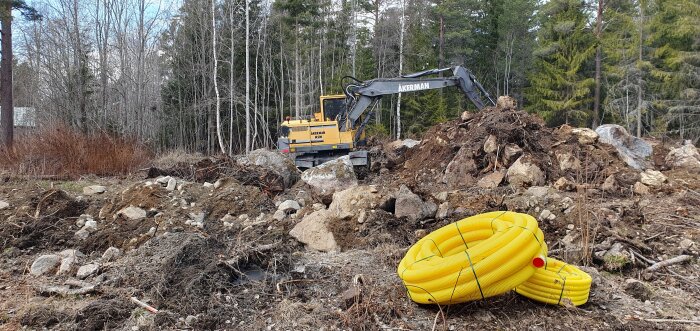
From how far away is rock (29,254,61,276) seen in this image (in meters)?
4.30

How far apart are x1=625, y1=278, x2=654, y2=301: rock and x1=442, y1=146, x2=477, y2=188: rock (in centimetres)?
454

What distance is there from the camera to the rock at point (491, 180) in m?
7.80

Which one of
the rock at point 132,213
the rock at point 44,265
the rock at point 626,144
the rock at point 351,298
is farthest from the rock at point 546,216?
the rock at point 44,265

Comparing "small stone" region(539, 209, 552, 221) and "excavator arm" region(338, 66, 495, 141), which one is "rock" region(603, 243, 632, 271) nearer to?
"small stone" region(539, 209, 552, 221)

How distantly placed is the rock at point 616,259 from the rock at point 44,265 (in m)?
5.55

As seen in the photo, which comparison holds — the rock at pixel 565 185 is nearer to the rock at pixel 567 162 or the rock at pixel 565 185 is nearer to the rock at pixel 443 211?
the rock at pixel 567 162

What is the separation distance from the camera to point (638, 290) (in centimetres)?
361

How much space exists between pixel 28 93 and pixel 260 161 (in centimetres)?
3275

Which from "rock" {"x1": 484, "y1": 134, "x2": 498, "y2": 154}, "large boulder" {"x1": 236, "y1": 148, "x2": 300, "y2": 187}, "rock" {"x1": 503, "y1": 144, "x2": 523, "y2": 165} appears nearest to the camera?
"rock" {"x1": 503, "y1": 144, "x2": 523, "y2": 165}

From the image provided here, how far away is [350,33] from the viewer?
89.8ft

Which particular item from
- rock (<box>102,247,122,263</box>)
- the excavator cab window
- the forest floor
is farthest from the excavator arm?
rock (<box>102,247,122,263</box>)

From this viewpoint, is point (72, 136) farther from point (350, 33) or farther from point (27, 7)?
point (350, 33)

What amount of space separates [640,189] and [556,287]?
5.05 metres

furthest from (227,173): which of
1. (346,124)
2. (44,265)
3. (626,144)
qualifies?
(626,144)
